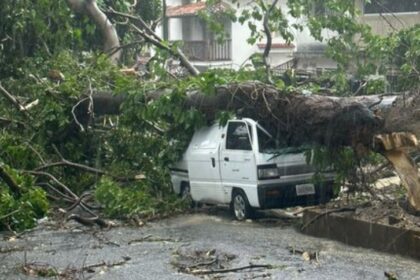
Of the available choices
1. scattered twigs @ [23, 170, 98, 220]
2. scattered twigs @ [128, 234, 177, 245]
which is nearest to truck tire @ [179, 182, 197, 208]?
scattered twigs @ [23, 170, 98, 220]

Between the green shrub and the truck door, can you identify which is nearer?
the green shrub

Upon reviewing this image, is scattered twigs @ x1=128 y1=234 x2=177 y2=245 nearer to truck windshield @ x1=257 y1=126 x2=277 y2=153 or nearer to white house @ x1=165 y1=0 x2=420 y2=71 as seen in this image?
truck windshield @ x1=257 y1=126 x2=277 y2=153

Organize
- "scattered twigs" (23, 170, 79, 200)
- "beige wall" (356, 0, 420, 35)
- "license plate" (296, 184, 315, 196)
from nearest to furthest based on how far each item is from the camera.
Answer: "license plate" (296, 184, 315, 196), "scattered twigs" (23, 170, 79, 200), "beige wall" (356, 0, 420, 35)

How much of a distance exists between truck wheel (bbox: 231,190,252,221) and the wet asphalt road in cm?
22

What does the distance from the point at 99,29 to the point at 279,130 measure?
7.56m

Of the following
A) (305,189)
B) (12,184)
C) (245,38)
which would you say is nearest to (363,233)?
(305,189)

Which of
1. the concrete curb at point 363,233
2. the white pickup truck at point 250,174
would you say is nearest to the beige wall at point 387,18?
the white pickup truck at point 250,174

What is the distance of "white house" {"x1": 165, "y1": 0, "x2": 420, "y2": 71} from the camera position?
89.2 feet

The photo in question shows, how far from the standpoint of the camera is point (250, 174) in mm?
13305

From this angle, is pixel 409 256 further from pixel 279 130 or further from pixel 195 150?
pixel 195 150

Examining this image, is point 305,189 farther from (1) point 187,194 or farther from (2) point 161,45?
(2) point 161,45

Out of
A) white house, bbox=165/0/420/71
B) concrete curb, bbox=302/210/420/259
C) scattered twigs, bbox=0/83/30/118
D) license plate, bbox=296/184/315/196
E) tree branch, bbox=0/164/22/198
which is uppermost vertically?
white house, bbox=165/0/420/71

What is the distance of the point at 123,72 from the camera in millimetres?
17000

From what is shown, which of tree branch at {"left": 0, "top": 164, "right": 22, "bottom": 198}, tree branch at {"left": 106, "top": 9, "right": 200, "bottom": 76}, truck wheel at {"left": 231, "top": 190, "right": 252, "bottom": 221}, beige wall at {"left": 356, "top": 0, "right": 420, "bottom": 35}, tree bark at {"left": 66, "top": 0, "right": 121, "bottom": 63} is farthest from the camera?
beige wall at {"left": 356, "top": 0, "right": 420, "bottom": 35}
